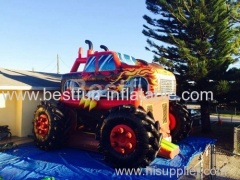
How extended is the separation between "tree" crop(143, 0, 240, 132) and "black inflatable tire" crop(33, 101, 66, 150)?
889 cm

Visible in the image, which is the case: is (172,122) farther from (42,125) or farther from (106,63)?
(42,125)

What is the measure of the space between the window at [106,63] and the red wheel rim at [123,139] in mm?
2649

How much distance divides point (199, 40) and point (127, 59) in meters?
7.40

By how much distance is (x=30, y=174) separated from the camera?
561 cm

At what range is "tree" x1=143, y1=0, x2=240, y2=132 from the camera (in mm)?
14109

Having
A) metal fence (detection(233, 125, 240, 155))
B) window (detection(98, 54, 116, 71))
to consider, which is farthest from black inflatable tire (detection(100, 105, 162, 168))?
metal fence (detection(233, 125, 240, 155))

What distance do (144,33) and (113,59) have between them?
9.15m

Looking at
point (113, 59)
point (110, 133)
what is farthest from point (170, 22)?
point (110, 133)

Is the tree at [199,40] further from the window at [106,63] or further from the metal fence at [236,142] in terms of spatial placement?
the window at [106,63]

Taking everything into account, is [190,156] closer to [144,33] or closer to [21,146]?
[21,146]

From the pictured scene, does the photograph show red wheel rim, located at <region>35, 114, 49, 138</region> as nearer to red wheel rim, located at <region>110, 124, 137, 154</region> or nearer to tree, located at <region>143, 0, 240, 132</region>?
red wheel rim, located at <region>110, 124, 137, 154</region>

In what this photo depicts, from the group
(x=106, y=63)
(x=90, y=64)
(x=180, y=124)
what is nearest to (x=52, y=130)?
(x=90, y=64)

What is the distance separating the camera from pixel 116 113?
6086 millimetres

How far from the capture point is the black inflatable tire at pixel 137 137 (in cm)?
562
